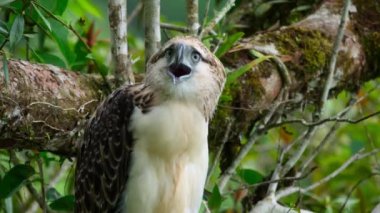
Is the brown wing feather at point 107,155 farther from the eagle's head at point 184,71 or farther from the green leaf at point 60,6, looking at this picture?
the green leaf at point 60,6

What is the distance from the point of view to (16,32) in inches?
112

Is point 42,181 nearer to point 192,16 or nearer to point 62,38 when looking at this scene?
point 62,38

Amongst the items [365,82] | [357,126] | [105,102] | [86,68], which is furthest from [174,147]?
[357,126]

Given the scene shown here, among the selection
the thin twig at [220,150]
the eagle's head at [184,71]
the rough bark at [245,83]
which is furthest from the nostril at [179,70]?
the thin twig at [220,150]

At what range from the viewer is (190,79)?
9.19 ft

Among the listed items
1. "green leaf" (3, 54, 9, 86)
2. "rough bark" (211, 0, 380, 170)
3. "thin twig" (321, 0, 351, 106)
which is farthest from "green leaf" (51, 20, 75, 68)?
"thin twig" (321, 0, 351, 106)

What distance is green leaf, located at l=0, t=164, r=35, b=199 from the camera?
10.5 feet

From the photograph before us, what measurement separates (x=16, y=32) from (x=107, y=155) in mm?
476

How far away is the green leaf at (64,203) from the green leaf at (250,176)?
0.67 metres

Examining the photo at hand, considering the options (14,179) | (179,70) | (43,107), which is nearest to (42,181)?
(14,179)

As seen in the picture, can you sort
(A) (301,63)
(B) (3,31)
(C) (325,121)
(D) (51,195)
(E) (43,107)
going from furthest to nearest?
(A) (301,63) → (D) (51,195) → (C) (325,121) → (E) (43,107) → (B) (3,31)

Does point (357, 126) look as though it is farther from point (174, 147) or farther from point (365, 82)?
point (174, 147)

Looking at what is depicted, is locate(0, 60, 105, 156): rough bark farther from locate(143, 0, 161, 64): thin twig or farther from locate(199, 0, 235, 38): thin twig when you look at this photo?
locate(199, 0, 235, 38): thin twig

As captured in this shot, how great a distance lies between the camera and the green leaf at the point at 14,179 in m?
3.20
